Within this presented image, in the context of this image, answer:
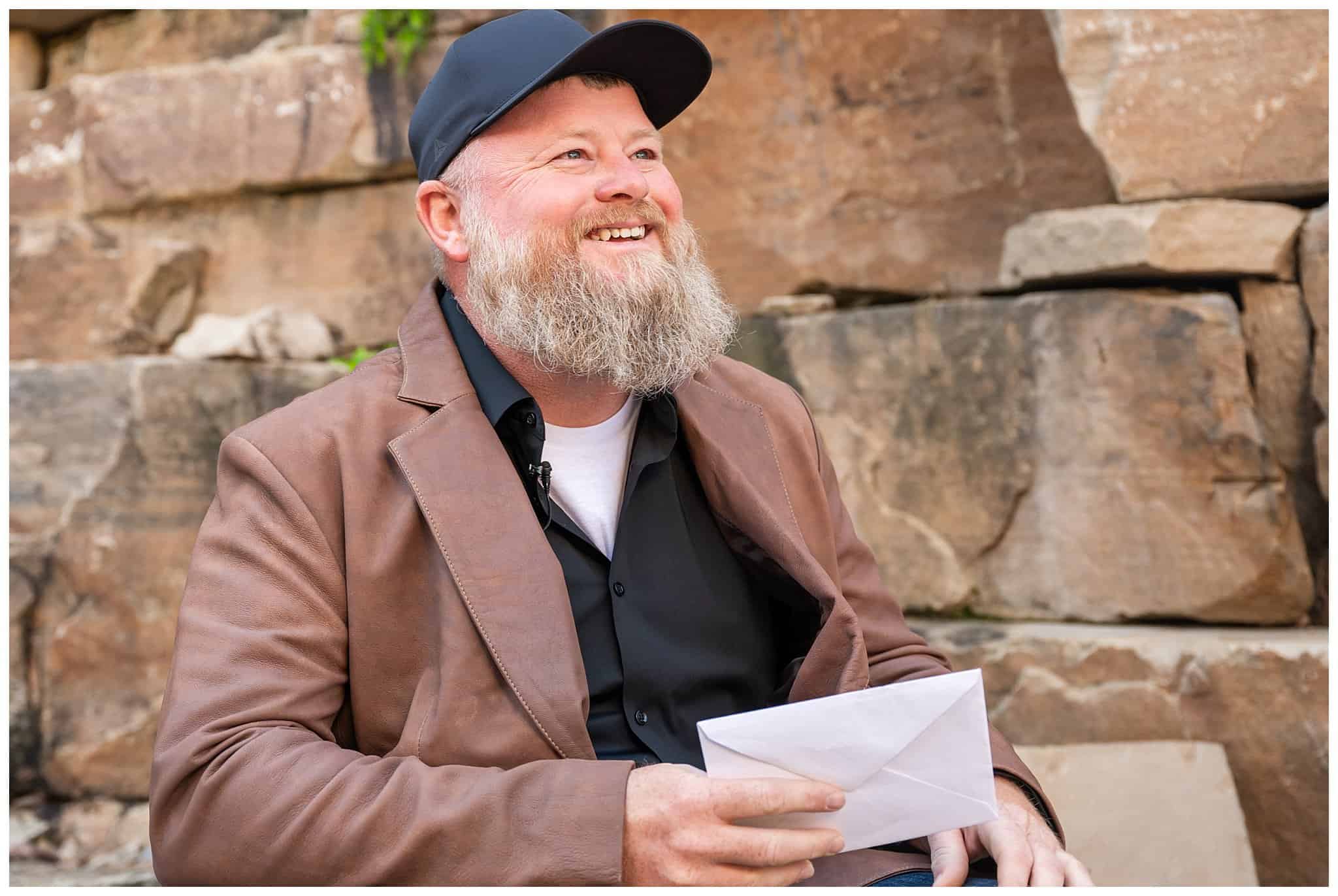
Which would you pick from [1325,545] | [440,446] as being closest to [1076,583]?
[1325,545]

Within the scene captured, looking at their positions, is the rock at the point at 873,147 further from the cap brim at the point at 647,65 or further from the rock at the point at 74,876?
the rock at the point at 74,876

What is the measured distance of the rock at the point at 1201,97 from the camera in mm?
3055

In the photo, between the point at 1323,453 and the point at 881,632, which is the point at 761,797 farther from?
the point at 1323,453

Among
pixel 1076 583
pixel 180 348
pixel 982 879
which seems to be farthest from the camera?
pixel 180 348

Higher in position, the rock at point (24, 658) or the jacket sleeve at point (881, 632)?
the jacket sleeve at point (881, 632)

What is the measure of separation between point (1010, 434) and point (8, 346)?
3.43 metres

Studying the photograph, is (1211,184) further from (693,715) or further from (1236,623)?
(693,715)

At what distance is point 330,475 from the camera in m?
1.89

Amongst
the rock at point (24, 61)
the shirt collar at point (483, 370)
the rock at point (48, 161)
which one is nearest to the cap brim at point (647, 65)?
the shirt collar at point (483, 370)

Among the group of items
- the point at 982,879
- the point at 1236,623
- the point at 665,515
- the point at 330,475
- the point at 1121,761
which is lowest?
the point at 1121,761

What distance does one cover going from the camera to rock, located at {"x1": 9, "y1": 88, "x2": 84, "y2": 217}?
174 inches

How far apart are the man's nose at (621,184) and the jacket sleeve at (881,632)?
2.06 feet

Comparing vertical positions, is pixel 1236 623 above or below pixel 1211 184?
below

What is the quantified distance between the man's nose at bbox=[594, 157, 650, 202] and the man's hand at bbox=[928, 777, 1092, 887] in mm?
1163
